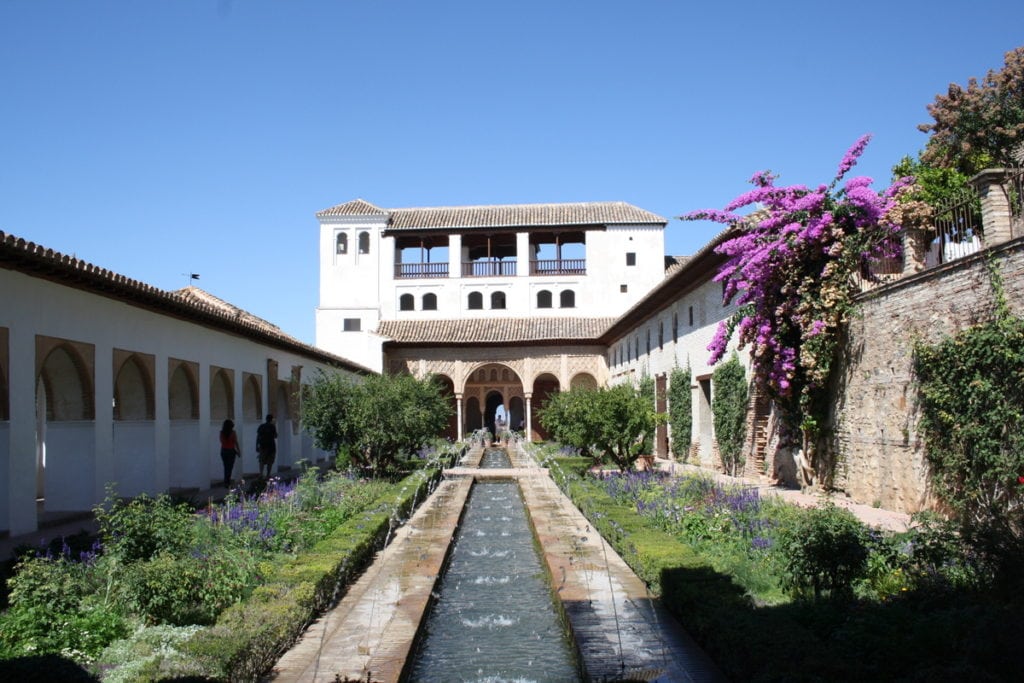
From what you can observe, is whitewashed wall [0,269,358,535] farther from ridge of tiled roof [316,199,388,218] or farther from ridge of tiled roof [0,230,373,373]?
ridge of tiled roof [316,199,388,218]

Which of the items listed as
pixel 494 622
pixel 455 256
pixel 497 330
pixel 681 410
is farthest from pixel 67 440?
pixel 455 256

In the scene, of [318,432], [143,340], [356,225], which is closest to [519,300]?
[356,225]

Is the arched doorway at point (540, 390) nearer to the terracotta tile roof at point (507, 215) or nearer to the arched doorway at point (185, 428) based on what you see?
the terracotta tile roof at point (507, 215)

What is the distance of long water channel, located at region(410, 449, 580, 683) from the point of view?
5.93 m

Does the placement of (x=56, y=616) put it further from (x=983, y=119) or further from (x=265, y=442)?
(x=983, y=119)

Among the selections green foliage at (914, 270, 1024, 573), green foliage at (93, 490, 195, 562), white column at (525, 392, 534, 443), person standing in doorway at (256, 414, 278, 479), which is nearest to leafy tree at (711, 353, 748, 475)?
green foliage at (914, 270, 1024, 573)

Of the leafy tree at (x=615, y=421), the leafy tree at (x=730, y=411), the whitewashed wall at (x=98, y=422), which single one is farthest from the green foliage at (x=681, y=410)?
the whitewashed wall at (x=98, y=422)

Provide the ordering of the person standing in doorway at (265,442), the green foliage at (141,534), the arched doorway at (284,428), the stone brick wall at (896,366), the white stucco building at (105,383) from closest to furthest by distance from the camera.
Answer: the green foliage at (141,534) < the stone brick wall at (896,366) < the white stucco building at (105,383) < the person standing in doorway at (265,442) < the arched doorway at (284,428)

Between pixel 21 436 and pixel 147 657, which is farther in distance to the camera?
pixel 21 436

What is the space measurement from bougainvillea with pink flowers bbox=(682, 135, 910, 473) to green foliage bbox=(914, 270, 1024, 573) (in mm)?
2916

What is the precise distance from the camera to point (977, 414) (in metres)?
9.45

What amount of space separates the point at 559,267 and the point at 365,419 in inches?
944

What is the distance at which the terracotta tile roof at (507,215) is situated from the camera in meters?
39.9

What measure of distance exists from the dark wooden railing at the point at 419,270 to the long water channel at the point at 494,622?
29.5 meters
